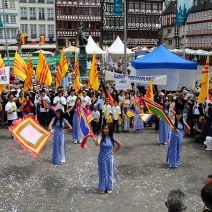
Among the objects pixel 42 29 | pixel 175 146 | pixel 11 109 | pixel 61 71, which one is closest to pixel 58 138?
pixel 175 146

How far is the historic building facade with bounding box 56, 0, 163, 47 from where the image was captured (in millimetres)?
65438

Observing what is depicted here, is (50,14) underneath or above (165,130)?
above

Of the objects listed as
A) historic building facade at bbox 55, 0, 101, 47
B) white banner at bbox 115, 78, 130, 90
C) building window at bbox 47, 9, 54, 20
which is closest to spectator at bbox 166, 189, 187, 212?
white banner at bbox 115, 78, 130, 90

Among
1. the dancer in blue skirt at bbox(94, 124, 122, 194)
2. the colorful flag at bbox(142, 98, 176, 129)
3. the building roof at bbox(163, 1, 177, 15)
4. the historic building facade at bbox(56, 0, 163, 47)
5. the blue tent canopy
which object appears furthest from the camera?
the building roof at bbox(163, 1, 177, 15)

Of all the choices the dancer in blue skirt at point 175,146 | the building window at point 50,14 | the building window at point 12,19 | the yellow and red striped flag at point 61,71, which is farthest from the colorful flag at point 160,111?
the building window at point 12,19

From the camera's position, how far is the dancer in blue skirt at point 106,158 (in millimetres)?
8617

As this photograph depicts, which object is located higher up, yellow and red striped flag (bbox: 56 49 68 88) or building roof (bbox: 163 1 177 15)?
building roof (bbox: 163 1 177 15)

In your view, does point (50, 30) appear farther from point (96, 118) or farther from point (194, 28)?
point (96, 118)

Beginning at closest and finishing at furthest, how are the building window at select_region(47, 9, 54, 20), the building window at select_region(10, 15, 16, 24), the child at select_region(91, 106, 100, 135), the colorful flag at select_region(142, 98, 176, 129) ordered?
the colorful flag at select_region(142, 98, 176, 129)
the child at select_region(91, 106, 100, 135)
the building window at select_region(10, 15, 16, 24)
the building window at select_region(47, 9, 54, 20)

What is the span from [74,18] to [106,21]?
5.70 metres

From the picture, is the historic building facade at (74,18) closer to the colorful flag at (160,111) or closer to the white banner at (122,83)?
the white banner at (122,83)

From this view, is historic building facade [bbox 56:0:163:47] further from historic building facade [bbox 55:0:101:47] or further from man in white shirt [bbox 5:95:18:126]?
man in white shirt [bbox 5:95:18:126]

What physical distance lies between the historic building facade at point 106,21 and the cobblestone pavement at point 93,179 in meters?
55.0

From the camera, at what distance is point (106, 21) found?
67.2 m
